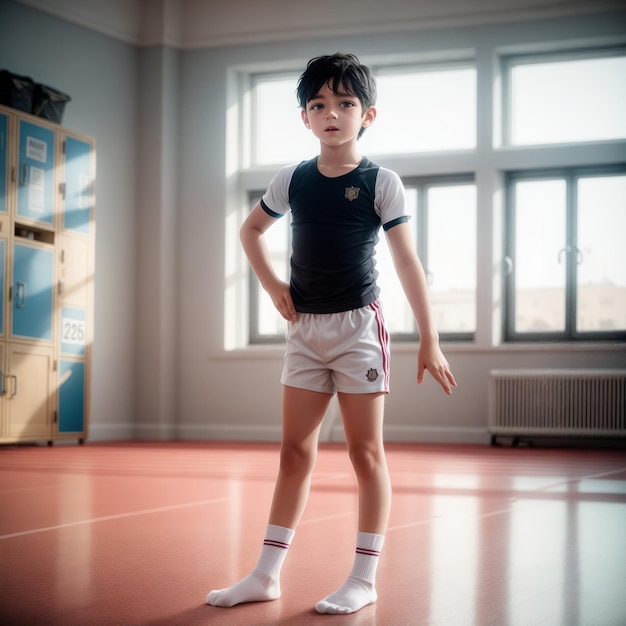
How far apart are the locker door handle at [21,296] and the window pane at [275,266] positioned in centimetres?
228

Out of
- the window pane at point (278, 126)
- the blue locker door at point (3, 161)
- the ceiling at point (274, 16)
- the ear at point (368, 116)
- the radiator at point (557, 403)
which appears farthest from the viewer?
the window pane at point (278, 126)

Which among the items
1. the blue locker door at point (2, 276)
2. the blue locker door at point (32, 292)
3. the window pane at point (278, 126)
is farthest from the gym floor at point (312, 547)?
the window pane at point (278, 126)

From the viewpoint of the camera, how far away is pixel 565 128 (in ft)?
24.6

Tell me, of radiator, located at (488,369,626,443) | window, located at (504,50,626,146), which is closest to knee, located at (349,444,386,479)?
radiator, located at (488,369,626,443)

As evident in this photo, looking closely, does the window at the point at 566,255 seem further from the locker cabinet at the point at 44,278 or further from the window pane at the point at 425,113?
the locker cabinet at the point at 44,278

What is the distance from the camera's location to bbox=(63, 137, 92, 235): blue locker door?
6.84m

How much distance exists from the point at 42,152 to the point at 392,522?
468 centimetres

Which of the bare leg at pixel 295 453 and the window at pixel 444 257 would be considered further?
the window at pixel 444 257

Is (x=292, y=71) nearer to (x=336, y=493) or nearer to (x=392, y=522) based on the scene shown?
(x=336, y=493)

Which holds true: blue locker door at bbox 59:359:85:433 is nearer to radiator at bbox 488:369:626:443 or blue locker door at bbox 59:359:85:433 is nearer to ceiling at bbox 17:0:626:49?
ceiling at bbox 17:0:626:49

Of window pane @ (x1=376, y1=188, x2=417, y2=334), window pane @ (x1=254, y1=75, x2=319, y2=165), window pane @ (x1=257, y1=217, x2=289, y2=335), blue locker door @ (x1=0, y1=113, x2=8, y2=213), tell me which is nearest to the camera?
blue locker door @ (x1=0, y1=113, x2=8, y2=213)

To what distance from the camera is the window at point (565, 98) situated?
739 cm

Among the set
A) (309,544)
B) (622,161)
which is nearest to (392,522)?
(309,544)

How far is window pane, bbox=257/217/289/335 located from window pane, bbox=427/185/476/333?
1291 mm
